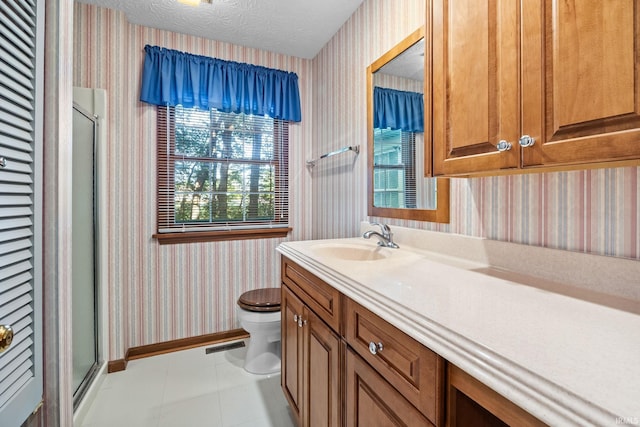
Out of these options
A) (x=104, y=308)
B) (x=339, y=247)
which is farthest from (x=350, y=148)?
(x=104, y=308)

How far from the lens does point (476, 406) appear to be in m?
0.61

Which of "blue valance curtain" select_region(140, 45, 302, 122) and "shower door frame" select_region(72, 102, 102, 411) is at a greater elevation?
"blue valance curtain" select_region(140, 45, 302, 122)

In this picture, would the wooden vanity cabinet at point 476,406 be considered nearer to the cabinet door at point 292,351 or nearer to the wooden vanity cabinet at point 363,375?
the wooden vanity cabinet at point 363,375

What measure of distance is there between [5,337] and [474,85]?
135 cm

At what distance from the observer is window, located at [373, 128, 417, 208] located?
152 centimetres

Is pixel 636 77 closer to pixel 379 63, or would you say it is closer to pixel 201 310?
pixel 379 63

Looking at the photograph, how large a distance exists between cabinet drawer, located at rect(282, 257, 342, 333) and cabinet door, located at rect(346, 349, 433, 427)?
138 mm

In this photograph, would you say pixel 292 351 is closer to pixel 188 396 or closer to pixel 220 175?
pixel 188 396

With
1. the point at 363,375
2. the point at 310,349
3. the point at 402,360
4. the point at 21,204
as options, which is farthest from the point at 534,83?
the point at 21,204

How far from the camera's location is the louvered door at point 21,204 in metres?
0.72

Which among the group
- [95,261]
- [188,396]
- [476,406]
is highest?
[95,261]

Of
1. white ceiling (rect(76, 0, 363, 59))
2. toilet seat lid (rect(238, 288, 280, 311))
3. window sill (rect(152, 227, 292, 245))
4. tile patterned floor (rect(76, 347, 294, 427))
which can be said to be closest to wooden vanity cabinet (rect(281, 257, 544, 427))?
tile patterned floor (rect(76, 347, 294, 427))

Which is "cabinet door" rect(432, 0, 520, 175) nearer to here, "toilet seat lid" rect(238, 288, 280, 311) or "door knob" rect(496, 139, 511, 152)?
"door knob" rect(496, 139, 511, 152)

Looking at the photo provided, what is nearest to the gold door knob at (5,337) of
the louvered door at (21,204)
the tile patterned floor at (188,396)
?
the louvered door at (21,204)
